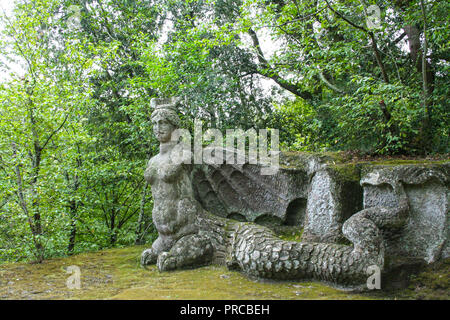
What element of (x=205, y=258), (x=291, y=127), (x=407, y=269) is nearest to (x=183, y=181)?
(x=205, y=258)

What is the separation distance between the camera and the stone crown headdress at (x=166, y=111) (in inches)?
173

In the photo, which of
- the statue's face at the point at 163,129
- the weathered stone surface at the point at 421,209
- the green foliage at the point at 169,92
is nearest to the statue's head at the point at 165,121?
the statue's face at the point at 163,129

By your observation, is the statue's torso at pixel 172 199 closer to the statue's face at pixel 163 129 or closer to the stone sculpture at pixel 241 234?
the stone sculpture at pixel 241 234

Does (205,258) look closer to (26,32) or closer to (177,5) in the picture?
(26,32)

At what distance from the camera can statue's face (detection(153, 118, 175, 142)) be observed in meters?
4.38

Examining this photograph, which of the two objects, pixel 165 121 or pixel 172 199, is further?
pixel 165 121

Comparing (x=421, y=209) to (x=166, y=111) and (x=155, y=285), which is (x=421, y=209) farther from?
(x=166, y=111)

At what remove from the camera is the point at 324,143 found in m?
7.00

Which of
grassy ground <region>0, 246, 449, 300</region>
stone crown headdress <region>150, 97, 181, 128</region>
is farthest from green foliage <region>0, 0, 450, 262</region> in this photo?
stone crown headdress <region>150, 97, 181, 128</region>

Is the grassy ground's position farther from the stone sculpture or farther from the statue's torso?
the statue's torso

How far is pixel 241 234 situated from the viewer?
3863mm

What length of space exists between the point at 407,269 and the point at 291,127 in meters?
5.46

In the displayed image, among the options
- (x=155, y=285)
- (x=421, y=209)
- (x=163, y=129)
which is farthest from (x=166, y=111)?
(x=421, y=209)

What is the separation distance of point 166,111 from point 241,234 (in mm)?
1793
